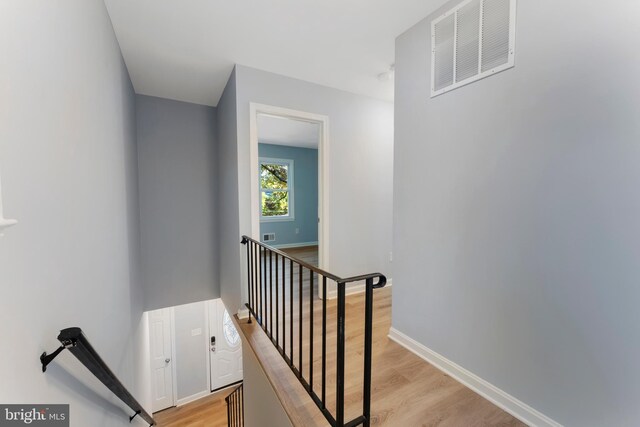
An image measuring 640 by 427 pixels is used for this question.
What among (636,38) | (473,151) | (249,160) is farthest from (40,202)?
(636,38)

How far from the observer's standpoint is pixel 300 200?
664 centimetres

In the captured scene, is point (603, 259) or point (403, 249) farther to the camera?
point (403, 249)

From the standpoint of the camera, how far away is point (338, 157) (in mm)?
2900

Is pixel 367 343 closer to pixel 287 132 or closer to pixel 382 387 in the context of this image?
pixel 382 387

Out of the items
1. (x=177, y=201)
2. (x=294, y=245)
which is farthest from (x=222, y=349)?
(x=177, y=201)

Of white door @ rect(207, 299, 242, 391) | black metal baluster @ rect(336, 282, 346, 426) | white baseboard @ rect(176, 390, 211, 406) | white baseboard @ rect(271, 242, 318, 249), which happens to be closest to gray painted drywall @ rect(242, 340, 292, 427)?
black metal baluster @ rect(336, 282, 346, 426)

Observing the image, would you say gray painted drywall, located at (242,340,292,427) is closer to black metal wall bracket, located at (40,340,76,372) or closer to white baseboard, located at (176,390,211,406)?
black metal wall bracket, located at (40,340,76,372)

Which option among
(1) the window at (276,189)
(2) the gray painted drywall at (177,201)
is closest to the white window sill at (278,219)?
(1) the window at (276,189)

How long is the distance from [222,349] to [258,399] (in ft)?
12.1

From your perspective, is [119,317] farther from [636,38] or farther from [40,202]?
[636,38]

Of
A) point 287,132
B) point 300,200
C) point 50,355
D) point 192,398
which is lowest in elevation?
point 192,398

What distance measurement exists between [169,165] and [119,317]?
200cm

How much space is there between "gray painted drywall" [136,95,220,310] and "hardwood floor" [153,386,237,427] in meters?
2.18

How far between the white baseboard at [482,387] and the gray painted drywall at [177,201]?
2.81m
